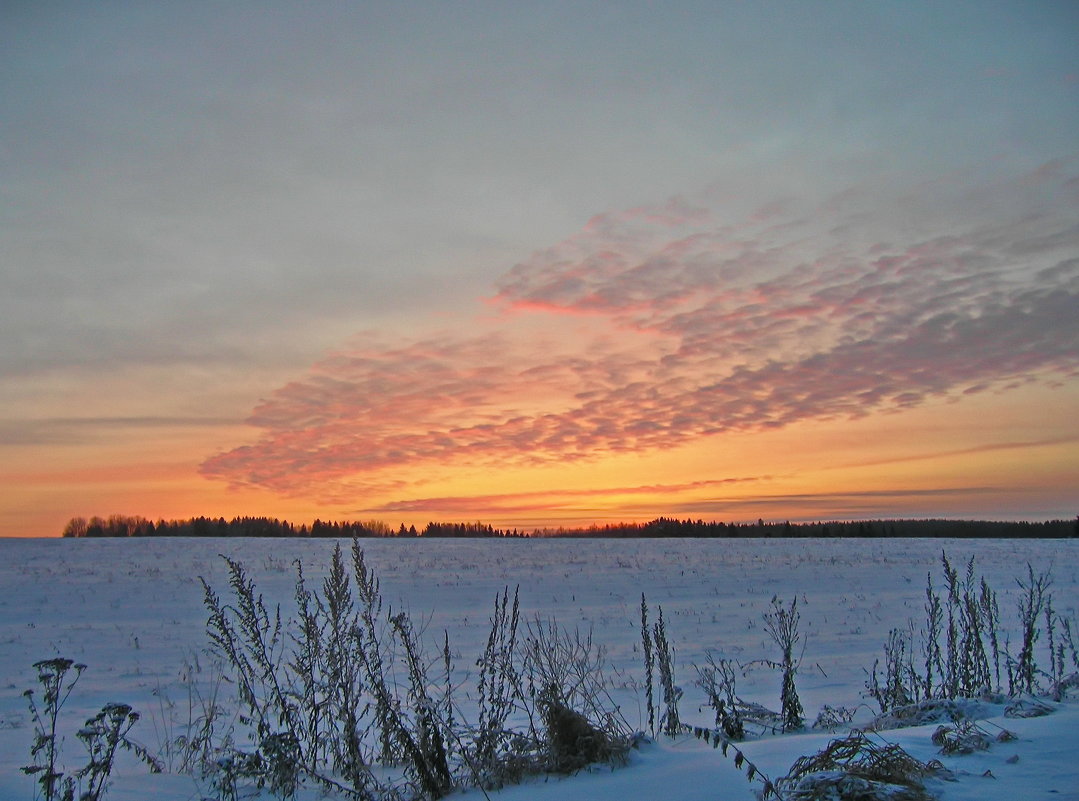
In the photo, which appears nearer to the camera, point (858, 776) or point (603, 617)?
point (858, 776)

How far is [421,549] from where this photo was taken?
3925 cm

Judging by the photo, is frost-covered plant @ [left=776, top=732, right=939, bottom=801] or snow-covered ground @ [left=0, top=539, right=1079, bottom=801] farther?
snow-covered ground @ [left=0, top=539, right=1079, bottom=801]

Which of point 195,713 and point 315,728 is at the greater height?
point 315,728

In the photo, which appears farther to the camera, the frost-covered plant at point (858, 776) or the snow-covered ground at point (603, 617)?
the snow-covered ground at point (603, 617)

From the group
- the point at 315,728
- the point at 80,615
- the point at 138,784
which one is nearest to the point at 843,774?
the point at 315,728

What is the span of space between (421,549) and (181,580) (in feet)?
56.0

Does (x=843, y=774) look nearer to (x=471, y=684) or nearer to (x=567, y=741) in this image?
(x=567, y=741)

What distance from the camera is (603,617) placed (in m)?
17.0

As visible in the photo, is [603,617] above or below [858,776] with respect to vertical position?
below

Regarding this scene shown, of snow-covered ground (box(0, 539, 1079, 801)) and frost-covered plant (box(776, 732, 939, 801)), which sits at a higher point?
frost-covered plant (box(776, 732, 939, 801))

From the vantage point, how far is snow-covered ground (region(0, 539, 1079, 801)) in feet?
14.0

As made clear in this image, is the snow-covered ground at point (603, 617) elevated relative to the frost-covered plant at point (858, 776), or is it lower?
lower

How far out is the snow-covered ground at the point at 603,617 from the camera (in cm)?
426

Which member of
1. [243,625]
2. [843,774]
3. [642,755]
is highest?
[243,625]
